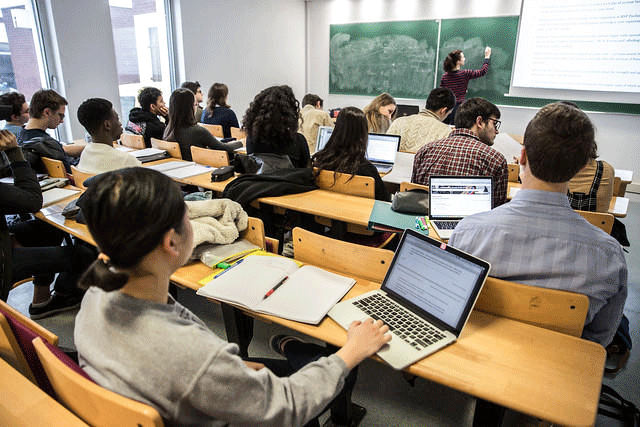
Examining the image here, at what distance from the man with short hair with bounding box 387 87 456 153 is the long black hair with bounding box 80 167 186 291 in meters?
3.29

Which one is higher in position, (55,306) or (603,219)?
(603,219)

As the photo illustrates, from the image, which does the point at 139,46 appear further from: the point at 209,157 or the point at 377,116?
the point at 377,116

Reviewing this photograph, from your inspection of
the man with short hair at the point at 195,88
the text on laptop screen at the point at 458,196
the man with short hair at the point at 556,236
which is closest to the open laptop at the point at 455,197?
the text on laptop screen at the point at 458,196

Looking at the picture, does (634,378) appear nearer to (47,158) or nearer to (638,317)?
(638,317)

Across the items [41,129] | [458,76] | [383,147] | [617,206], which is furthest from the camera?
[458,76]

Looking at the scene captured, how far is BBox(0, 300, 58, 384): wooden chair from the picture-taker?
3.57 ft

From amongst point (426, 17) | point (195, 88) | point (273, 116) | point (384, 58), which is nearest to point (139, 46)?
point (195, 88)

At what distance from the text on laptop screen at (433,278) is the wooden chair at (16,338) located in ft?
3.46

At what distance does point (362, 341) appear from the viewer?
1183 mm

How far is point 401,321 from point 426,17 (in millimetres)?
6584

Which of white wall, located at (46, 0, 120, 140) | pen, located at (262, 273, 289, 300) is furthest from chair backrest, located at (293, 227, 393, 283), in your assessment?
white wall, located at (46, 0, 120, 140)

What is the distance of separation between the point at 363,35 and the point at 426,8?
1.19 meters

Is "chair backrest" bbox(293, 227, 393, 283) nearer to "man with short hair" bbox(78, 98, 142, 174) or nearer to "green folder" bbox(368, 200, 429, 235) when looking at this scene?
"green folder" bbox(368, 200, 429, 235)

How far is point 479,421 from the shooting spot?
1.33 meters
